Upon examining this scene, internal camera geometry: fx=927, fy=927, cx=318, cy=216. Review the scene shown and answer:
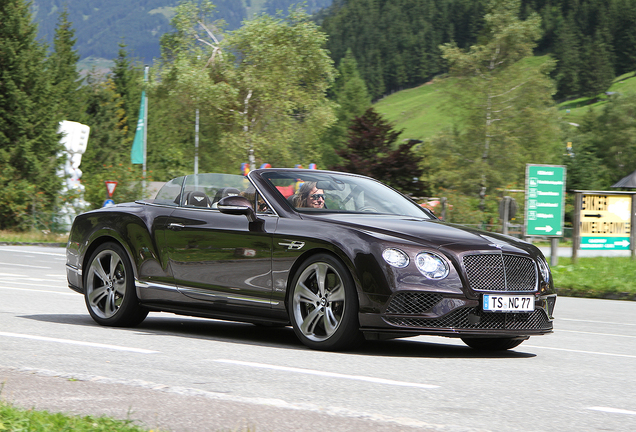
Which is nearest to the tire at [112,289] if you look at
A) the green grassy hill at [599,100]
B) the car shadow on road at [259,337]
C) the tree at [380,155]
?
the car shadow on road at [259,337]

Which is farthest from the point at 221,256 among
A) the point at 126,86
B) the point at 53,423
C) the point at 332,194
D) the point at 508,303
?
the point at 126,86

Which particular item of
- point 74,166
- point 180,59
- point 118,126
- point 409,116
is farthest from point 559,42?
point 74,166

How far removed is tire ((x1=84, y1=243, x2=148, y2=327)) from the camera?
8742 mm

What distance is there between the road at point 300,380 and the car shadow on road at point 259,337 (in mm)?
19

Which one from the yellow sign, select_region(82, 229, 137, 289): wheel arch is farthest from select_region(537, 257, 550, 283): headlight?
the yellow sign

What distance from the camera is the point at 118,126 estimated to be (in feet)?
257

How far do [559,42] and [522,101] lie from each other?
9741 centimetres

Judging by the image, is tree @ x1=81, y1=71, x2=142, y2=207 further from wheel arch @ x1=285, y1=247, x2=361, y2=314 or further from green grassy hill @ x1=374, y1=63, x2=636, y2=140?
green grassy hill @ x1=374, y1=63, x2=636, y2=140

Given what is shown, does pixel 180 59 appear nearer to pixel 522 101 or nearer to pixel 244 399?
pixel 522 101

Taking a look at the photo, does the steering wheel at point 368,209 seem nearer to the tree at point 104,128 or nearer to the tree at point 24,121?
the tree at point 24,121

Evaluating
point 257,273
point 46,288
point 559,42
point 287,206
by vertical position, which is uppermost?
point 559,42

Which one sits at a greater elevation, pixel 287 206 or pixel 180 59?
pixel 180 59

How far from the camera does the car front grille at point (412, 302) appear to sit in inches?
267

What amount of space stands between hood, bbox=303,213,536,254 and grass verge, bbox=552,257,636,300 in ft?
31.4
